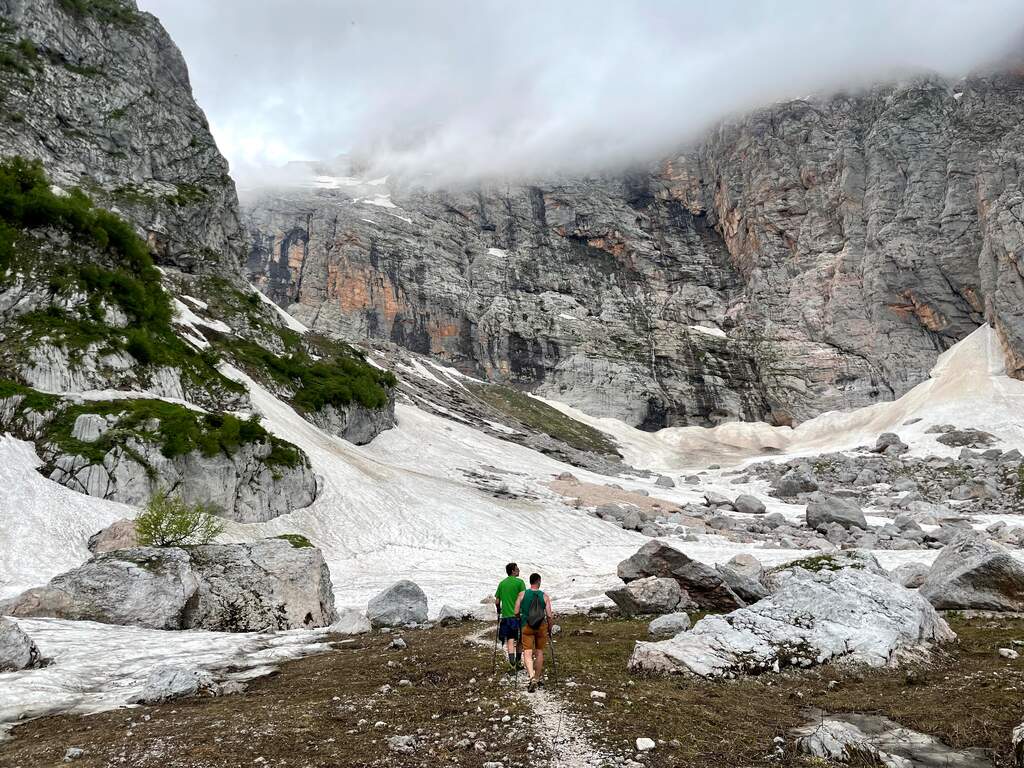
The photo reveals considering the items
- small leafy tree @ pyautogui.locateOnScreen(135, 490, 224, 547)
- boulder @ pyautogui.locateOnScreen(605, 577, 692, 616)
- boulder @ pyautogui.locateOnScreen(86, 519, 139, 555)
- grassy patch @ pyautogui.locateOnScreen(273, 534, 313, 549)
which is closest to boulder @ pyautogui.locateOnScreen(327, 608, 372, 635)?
grassy patch @ pyautogui.locateOnScreen(273, 534, 313, 549)

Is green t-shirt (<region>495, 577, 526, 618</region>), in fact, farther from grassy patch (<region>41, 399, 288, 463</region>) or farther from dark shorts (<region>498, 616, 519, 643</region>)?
grassy patch (<region>41, 399, 288, 463</region>)

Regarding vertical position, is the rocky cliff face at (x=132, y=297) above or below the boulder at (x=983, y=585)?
above

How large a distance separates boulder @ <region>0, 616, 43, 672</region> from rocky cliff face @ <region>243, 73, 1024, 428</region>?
109 metres

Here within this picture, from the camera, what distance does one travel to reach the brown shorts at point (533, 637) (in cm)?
935

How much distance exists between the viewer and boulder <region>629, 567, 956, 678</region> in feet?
31.6

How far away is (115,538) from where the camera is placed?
19828 mm

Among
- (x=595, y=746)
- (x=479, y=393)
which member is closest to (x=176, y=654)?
(x=595, y=746)

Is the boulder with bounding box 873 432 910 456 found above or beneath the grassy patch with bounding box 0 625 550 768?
beneath

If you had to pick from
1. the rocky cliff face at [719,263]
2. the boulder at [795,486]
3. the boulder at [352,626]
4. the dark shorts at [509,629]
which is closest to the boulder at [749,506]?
the boulder at [795,486]

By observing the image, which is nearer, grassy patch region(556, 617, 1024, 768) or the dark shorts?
grassy patch region(556, 617, 1024, 768)

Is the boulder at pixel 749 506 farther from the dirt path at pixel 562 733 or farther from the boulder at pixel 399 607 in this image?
the dirt path at pixel 562 733

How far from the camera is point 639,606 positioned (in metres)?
16.0

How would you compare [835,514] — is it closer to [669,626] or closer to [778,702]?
[669,626]

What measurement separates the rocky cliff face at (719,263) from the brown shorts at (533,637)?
103 m
